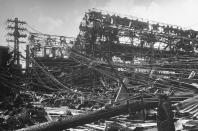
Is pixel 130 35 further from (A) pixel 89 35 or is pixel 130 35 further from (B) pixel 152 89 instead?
(B) pixel 152 89

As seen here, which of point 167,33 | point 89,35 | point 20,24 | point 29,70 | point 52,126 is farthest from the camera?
point 20,24

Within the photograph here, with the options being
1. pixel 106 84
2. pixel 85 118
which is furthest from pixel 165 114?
pixel 106 84

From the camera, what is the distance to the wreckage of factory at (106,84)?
8.05 metres

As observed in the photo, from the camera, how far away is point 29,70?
1010 inches

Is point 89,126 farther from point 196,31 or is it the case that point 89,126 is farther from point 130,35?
point 196,31

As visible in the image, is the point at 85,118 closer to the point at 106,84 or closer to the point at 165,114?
the point at 165,114

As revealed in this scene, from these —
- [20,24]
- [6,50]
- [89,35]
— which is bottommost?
[6,50]

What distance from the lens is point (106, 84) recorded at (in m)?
24.1

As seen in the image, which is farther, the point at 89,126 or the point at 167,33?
the point at 167,33

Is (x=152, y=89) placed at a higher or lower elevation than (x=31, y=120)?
higher

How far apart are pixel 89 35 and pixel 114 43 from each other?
10.7 ft

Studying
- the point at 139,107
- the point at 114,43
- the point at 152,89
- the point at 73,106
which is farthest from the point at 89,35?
the point at 139,107

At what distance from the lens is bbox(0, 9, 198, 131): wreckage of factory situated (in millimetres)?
8047

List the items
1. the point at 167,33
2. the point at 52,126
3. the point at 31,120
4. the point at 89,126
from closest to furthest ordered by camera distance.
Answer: the point at 52,126, the point at 89,126, the point at 31,120, the point at 167,33
